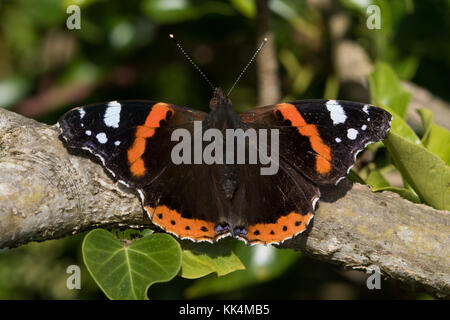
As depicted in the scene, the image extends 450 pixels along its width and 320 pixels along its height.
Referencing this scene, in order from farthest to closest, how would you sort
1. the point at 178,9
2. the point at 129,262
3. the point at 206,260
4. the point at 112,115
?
the point at 178,9
the point at 112,115
the point at 206,260
the point at 129,262

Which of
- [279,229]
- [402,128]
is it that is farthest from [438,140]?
[279,229]

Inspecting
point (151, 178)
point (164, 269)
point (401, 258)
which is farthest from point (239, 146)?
point (401, 258)

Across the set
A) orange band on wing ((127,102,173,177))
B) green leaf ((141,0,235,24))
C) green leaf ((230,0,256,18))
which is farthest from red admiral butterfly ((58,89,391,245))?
green leaf ((141,0,235,24))

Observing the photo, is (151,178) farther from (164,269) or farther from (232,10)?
(232,10)

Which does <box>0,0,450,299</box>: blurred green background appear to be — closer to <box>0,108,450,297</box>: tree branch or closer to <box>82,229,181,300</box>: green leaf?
<box>0,108,450,297</box>: tree branch

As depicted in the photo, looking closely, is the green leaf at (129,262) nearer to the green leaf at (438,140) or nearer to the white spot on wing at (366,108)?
the white spot on wing at (366,108)

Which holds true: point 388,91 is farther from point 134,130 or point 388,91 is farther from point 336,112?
point 134,130
